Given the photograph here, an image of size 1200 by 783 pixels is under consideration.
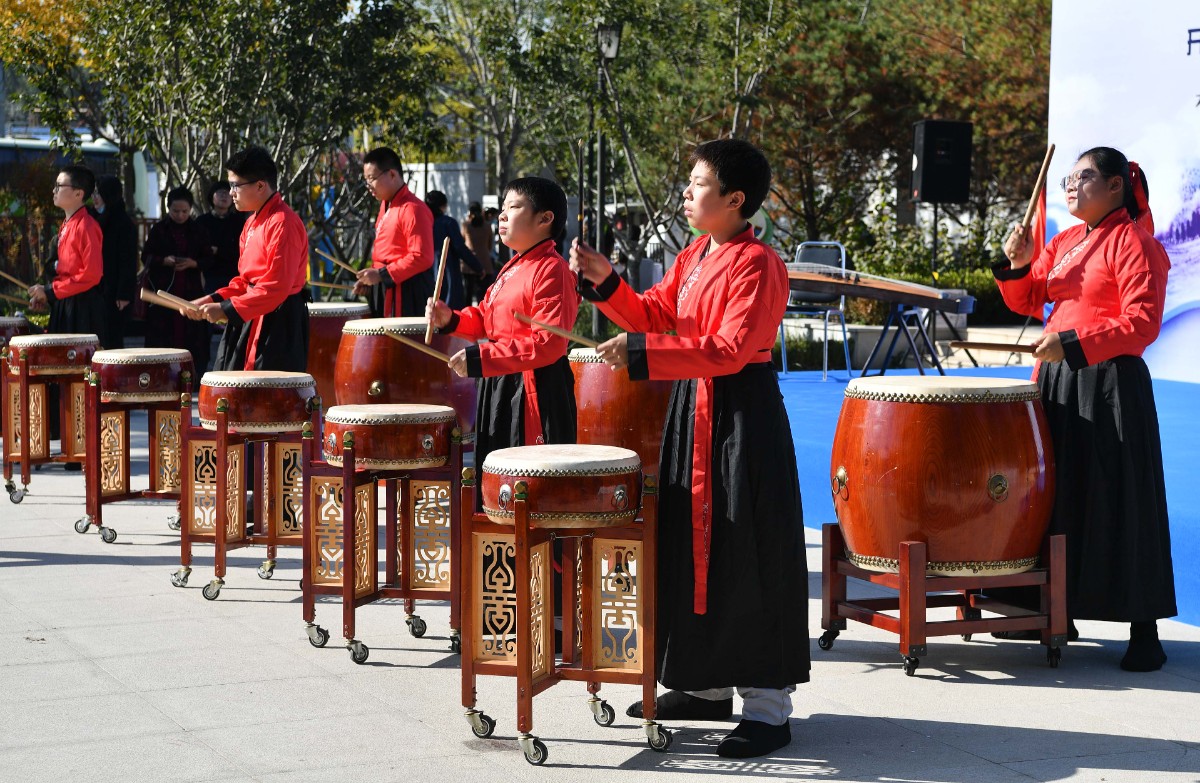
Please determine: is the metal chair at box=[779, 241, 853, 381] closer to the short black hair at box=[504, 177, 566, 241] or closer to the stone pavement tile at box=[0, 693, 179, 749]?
the short black hair at box=[504, 177, 566, 241]

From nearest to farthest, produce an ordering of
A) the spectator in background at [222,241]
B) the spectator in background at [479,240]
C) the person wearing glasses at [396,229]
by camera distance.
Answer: the person wearing glasses at [396,229], the spectator in background at [222,241], the spectator in background at [479,240]

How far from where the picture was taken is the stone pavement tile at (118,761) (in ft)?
11.2

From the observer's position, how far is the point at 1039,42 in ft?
66.9

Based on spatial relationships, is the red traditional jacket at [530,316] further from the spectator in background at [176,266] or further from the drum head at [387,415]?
the spectator in background at [176,266]

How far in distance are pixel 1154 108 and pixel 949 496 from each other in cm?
534

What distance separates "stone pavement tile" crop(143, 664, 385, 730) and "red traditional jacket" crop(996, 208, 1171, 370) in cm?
228

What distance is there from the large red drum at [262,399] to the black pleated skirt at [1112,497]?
256 cm

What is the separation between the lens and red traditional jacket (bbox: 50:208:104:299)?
7570 mm

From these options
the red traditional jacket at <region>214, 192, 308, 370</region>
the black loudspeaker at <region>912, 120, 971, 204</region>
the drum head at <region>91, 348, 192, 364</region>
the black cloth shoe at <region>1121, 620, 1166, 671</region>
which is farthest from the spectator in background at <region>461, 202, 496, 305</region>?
the black cloth shoe at <region>1121, 620, 1166, 671</region>

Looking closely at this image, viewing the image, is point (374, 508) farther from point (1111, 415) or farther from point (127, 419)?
point (1111, 415)

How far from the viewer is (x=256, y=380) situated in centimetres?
525

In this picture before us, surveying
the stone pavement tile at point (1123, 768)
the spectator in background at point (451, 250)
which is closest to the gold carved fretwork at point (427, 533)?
the stone pavement tile at point (1123, 768)

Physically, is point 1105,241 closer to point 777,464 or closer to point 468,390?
point 777,464

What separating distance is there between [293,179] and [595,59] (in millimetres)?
3146
